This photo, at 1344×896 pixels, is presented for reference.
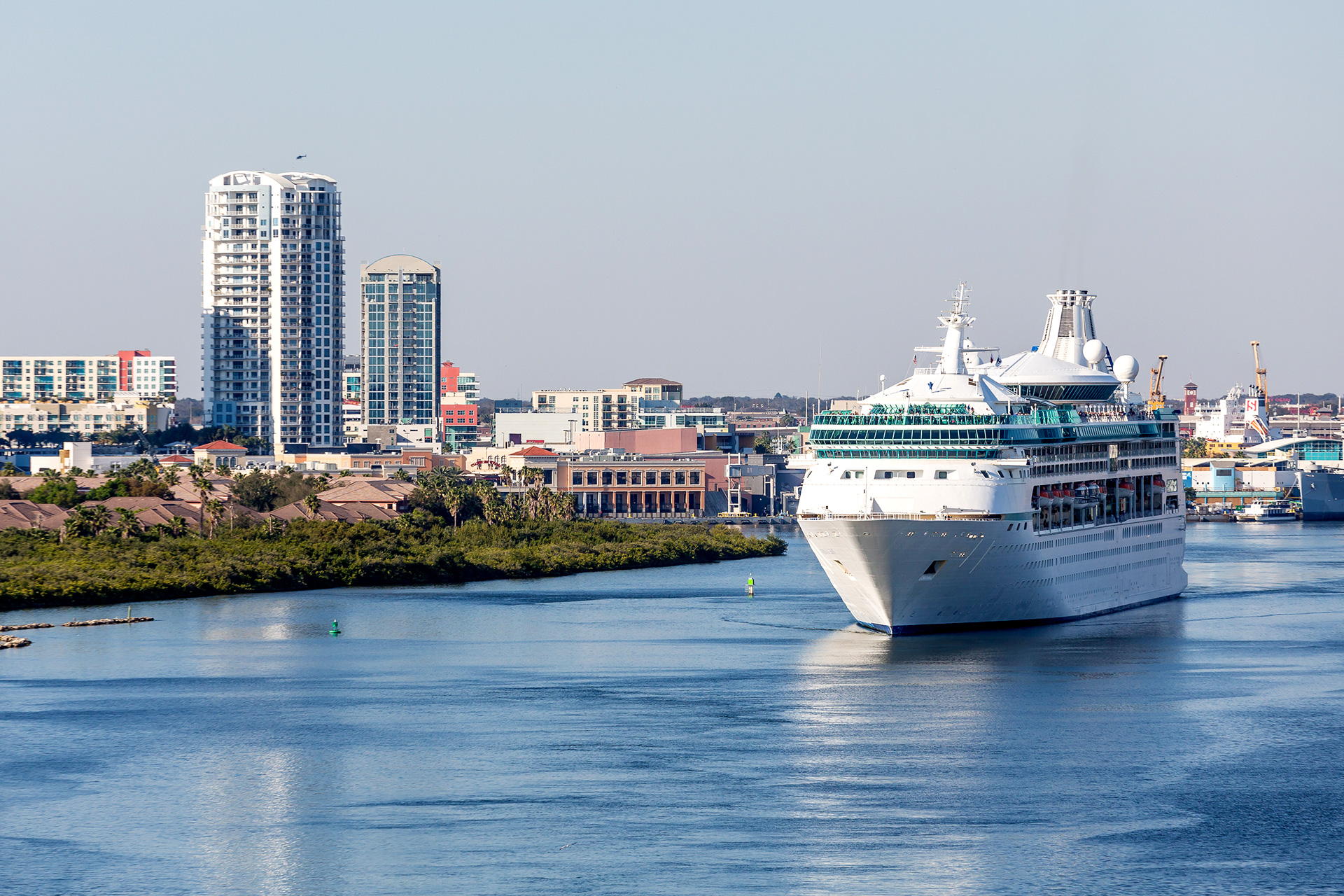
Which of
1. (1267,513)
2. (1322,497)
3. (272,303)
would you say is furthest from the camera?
(272,303)

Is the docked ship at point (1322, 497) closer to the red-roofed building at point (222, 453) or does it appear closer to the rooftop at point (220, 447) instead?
the red-roofed building at point (222, 453)

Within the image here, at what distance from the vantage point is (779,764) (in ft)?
138

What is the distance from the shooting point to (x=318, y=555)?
297 ft

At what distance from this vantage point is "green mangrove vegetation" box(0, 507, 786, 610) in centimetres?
7800

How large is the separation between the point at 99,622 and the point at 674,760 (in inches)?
1302

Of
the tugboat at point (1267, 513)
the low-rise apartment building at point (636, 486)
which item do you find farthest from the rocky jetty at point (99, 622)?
the tugboat at point (1267, 513)

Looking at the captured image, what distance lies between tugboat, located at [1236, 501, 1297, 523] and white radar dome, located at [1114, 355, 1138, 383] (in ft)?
314

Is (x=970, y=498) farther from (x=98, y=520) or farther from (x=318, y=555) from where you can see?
(x=98, y=520)

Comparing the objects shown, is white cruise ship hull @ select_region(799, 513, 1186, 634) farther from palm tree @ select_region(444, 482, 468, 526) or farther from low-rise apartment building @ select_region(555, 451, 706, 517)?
low-rise apartment building @ select_region(555, 451, 706, 517)

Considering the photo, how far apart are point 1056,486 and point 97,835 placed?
37.0 metres

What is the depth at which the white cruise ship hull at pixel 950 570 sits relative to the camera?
5772cm

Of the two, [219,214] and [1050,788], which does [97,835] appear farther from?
[219,214]

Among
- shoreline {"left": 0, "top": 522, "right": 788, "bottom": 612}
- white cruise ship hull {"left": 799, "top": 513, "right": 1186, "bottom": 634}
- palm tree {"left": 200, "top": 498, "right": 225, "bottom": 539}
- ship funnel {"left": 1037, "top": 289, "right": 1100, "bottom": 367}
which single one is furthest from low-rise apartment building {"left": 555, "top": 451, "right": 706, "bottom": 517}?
white cruise ship hull {"left": 799, "top": 513, "right": 1186, "bottom": 634}

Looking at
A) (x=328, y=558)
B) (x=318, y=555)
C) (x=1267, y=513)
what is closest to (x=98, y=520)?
(x=318, y=555)
